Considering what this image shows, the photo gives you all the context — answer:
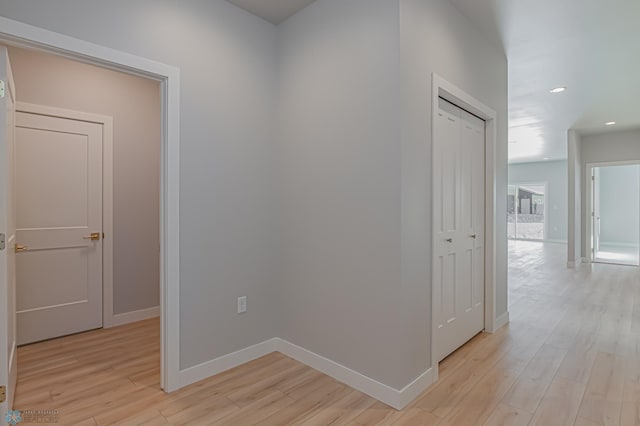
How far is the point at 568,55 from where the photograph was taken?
3.48m

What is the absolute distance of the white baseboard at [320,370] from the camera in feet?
6.93

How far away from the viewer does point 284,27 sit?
9.21ft

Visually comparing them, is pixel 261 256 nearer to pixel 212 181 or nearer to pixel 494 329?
pixel 212 181

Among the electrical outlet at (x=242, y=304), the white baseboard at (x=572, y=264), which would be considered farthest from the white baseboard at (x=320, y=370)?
the white baseboard at (x=572, y=264)

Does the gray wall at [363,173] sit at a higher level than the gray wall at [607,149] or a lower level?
lower

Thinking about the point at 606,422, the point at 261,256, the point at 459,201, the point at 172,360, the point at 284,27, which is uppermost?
the point at 284,27

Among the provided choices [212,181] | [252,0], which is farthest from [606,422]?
[252,0]

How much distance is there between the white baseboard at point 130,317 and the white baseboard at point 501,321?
3.55 meters

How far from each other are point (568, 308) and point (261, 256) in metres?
3.72

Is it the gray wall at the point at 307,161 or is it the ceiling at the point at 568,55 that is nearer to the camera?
the gray wall at the point at 307,161

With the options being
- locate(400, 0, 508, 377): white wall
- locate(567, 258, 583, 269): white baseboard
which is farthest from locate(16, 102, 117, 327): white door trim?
locate(567, 258, 583, 269): white baseboard

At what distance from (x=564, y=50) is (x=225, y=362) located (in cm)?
424

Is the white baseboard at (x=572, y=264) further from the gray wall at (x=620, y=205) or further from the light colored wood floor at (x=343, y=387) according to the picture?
the gray wall at (x=620, y=205)

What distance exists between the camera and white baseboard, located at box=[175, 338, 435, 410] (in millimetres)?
2113
